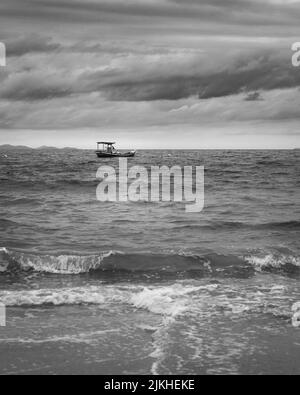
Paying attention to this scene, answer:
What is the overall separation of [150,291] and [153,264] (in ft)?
11.7

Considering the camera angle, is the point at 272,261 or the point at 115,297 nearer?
the point at 115,297

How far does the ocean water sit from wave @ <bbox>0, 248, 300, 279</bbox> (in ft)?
0.10

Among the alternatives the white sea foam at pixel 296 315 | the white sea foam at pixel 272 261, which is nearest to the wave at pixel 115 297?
the white sea foam at pixel 296 315

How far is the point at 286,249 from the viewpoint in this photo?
17.0 meters

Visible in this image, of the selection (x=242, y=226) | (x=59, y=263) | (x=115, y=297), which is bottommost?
(x=115, y=297)

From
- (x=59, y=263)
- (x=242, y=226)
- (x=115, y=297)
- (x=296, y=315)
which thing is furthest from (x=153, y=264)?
(x=242, y=226)

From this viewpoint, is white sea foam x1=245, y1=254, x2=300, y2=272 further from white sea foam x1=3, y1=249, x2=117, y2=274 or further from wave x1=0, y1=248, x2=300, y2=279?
white sea foam x1=3, y1=249, x2=117, y2=274

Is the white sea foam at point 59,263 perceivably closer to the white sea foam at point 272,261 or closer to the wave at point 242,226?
the white sea foam at point 272,261

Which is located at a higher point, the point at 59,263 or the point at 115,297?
the point at 59,263

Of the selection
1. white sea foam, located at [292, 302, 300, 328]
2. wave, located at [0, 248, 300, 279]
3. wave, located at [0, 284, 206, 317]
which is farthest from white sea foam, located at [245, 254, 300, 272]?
white sea foam, located at [292, 302, 300, 328]

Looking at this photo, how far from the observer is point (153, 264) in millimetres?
14977

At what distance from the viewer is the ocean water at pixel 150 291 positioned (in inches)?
301

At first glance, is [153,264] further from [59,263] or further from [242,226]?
[242,226]
